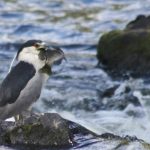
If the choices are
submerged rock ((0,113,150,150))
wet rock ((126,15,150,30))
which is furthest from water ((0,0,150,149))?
→ submerged rock ((0,113,150,150))

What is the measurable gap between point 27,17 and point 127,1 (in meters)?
3.05

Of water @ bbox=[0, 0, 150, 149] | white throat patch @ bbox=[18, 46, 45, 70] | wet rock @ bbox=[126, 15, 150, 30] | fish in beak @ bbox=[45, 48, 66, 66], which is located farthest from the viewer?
wet rock @ bbox=[126, 15, 150, 30]

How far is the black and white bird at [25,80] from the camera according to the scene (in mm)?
7137

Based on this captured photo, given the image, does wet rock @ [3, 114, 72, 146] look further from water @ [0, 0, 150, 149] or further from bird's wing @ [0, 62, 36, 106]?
water @ [0, 0, 150, 149]

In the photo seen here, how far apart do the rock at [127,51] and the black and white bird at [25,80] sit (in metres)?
6.32

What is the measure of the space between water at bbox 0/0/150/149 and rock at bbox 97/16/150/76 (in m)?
0.30

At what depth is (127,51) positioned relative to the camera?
14039 millimetres

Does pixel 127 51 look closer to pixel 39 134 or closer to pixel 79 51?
pixel 79 51

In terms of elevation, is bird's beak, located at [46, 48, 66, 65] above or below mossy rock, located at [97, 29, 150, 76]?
above

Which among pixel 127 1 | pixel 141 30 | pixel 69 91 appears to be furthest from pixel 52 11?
pixel 69 91

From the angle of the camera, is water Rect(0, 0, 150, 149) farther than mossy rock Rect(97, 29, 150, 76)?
No

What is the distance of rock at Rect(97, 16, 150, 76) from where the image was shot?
13750 mm

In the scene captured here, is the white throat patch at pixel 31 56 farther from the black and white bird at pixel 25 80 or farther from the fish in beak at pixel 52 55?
the fish in beak at pixel 52 55

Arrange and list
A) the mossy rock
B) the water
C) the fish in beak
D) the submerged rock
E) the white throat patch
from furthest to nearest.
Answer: the mossy rock < the water < the fish in beak < the white throat patch < the submerged rock
